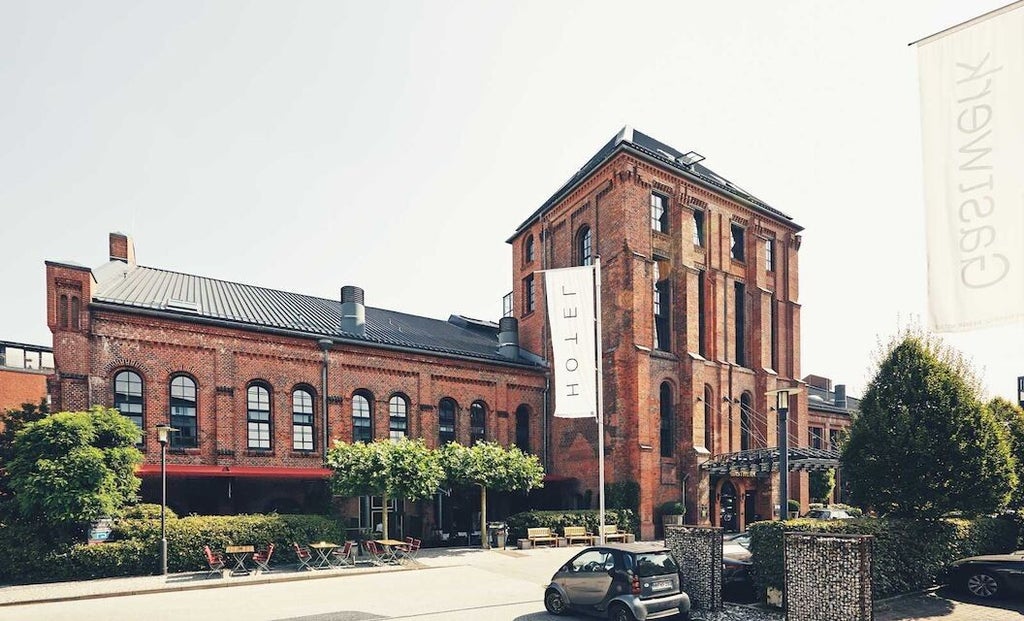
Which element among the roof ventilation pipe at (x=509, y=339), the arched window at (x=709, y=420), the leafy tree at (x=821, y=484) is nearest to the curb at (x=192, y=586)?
the roof ventilation pipe at (x=509, y=339)

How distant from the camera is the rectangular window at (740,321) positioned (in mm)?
31281

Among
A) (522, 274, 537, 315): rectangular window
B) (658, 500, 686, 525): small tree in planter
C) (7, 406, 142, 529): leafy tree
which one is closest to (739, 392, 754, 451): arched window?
(658, 500, 686, 525): small tree in planter

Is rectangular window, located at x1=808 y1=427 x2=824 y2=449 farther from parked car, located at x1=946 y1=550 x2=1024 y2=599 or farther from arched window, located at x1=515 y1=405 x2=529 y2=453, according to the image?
parked car, located at x1=946 y1=550 x2=1024 y2=599

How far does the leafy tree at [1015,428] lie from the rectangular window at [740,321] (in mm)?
14309

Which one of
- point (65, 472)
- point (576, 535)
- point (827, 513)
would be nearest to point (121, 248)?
point (65, 472)

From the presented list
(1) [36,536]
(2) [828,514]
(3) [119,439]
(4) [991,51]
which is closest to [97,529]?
(1) [36,536]

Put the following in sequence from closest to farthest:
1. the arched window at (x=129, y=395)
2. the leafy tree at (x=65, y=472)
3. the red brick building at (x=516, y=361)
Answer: the leafy tree at (x=65, y=472) → the arched window at (x=129, y=395) → the red brick building at (x=516, y=361)

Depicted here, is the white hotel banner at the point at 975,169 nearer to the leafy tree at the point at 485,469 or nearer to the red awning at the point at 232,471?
the leafy tree at the point at 485,469

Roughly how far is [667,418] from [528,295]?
36.0 feet

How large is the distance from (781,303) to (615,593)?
27107 millimetres

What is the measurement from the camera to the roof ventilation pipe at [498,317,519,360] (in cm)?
3161

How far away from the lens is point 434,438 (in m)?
26.3

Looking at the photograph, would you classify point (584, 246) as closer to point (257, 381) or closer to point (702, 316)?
point (702, 316)

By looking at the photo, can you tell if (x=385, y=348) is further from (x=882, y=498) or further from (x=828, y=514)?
(x=828, y=514)
